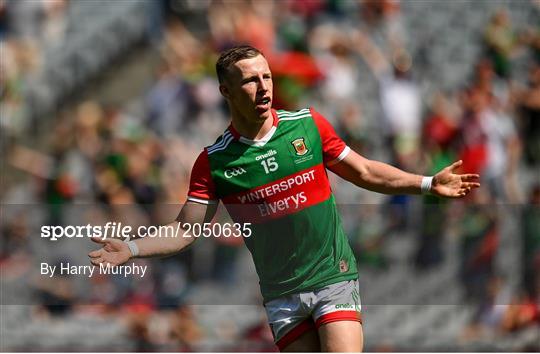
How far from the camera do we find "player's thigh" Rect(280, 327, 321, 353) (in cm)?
627

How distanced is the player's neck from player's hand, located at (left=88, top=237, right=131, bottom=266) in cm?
82

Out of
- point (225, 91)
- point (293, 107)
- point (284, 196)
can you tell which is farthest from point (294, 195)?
point (293, 107)

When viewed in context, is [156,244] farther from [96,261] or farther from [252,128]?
[252,128]

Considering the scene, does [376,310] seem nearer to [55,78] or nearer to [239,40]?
[239,40]

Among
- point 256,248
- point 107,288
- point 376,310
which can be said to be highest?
point 256,248

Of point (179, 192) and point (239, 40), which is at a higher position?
point (239, 40)

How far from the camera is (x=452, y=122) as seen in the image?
42.3 feet

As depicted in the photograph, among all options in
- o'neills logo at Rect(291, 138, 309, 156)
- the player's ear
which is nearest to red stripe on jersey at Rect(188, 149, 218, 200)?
the player's ear

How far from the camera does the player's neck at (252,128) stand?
245 inches

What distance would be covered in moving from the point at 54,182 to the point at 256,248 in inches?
270

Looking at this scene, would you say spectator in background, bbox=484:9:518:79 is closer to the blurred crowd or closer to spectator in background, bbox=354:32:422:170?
the blurred crowd

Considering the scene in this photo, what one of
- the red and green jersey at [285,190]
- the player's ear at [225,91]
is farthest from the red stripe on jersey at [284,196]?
the player's ear at [225,91]

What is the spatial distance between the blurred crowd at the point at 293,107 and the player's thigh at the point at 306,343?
3.63 meters

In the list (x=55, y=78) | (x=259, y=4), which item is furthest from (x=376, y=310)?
(x=55, y=78)
